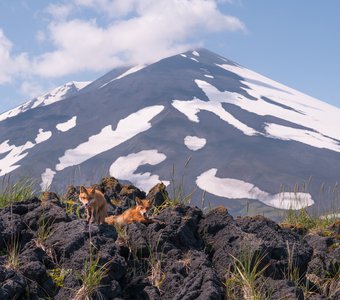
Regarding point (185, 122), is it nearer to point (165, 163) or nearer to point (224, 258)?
point (165, 163)

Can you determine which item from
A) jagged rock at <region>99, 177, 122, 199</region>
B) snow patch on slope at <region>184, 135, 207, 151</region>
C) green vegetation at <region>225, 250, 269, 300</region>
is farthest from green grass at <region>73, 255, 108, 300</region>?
snow patch on slope at <region>184, 135, 207, 151</region>

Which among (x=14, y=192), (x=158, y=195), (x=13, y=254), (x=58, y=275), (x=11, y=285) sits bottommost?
(x=158, y=195)

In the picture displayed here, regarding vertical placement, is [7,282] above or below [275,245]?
above

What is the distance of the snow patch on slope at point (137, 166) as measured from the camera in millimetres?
153125

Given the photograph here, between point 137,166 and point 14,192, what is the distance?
516 ft

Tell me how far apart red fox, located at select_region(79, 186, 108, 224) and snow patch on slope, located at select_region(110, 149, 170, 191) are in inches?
5260

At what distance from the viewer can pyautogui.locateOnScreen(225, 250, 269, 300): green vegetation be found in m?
7.36

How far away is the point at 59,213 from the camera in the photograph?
8.49 m

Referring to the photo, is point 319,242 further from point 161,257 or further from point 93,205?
point 93,205

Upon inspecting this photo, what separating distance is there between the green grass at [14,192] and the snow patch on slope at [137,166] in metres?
133

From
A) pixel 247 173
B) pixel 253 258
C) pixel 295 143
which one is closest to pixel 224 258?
pixel 253 258

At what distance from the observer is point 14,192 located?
389 inches

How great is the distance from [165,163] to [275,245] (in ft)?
533

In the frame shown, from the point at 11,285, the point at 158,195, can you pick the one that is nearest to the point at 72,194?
the point at 158,195
